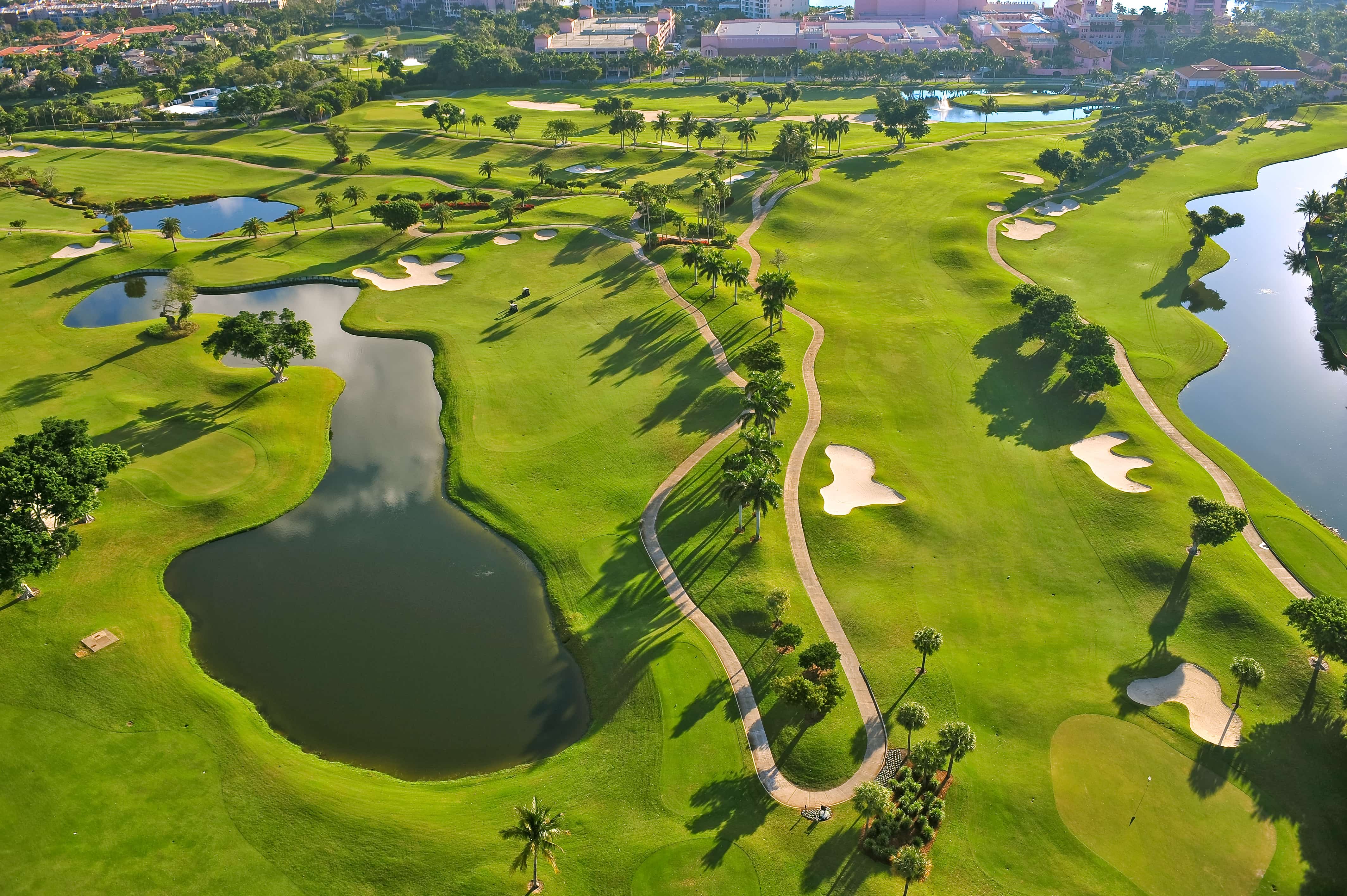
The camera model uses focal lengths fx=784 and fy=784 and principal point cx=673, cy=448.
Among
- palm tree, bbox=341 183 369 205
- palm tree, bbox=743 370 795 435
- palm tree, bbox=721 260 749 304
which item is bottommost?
palm tree, bbox=743 370 795 435

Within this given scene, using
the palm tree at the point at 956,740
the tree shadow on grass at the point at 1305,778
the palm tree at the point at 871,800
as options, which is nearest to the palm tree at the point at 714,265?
the palm tree at the point at 956,740

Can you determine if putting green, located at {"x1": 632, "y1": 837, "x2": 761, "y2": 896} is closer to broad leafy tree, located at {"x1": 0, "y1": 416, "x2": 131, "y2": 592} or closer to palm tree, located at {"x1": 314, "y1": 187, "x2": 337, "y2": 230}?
broad leafy tree, located at {"x1": 0, "y1": 416, "x2": 131, "y2": 592}

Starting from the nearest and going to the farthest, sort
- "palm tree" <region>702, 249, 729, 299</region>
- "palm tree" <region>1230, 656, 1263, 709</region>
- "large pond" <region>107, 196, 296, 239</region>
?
1. "palm tree" <region>1230, 656, 1263, 709</region>
2. "palm tree" <region>702, 249, 729, 299</region>
3. "large pond" <region>107, 196, 296, 239</region>

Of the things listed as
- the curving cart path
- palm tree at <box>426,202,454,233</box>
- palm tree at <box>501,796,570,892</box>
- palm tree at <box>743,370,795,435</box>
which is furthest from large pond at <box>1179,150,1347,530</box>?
palm tree at <box>426,202,454,233</box>

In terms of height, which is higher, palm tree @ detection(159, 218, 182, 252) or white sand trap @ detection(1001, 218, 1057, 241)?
palm tree @ detection(159, 218, 182, 252)

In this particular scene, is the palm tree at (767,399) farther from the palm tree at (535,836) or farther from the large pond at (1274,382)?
the large pond at (1274,382)

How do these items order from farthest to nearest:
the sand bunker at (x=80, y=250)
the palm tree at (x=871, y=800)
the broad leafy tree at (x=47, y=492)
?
the sand bunker at (x=80, y=250), the broad leafy tree at (x=47, y=492), the palm tree at (x=871, y=800)

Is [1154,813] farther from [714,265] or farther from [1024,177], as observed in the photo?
[1024,177]

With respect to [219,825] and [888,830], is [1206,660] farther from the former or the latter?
[219,825]
